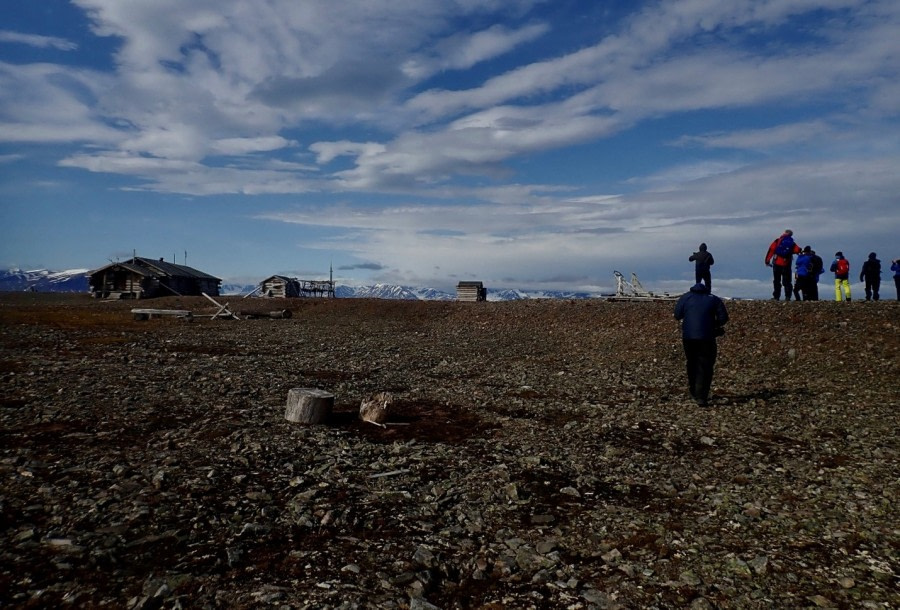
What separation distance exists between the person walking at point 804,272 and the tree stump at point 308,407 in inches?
1084

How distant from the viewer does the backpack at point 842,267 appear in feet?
94.7

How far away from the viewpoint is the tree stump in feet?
39.3

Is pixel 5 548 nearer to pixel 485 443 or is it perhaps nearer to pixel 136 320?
pixel 485 443

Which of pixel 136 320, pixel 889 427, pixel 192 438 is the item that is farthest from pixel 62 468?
pixel 136 320

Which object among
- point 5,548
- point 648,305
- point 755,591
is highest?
point 648,305

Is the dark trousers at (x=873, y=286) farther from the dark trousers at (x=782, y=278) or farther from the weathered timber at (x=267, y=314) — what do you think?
the weathered timber at (x=267, y=314)

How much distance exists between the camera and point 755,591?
5.61 m

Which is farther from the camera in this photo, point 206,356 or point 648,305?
point 648,305

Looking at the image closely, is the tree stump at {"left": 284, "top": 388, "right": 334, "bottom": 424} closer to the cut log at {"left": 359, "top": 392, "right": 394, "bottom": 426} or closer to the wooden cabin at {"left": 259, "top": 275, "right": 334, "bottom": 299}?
the cut log at {"left": 359, "top": 392, "right": 394, "bottom": 426}

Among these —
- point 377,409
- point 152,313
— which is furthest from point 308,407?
point 152,313

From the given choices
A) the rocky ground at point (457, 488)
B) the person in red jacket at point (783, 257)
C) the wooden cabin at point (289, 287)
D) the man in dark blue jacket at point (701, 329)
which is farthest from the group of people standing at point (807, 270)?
the wooden cabin at point (289, 287)

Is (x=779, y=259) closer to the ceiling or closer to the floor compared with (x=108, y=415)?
closer to the ceiling

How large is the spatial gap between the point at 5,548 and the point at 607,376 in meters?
17.0

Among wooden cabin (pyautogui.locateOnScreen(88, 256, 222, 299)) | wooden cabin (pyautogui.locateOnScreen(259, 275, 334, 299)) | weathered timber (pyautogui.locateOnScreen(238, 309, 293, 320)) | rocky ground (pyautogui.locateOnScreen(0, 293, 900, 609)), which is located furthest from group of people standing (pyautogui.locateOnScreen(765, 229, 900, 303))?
wooden cabin (pyautogui.locateOnScreen(88, 256, 222, 299))
